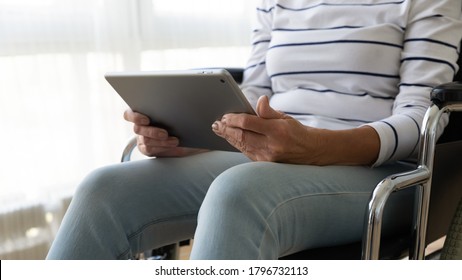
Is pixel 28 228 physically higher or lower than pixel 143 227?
lower

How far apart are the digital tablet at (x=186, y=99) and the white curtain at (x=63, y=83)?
25.7 inches

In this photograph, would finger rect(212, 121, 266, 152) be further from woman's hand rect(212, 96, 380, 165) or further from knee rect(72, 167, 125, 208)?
knee rect(72, 167, 125, 208)

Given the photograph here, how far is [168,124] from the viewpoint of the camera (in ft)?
3.33

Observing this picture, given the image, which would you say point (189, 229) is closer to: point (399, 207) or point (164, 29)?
point (399, 207)

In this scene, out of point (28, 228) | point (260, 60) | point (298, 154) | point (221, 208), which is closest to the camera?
point (221, 208)

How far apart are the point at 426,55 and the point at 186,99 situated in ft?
1.41

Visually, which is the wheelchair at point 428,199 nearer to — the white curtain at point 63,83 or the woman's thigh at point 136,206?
the woman's thigh at point 136,206

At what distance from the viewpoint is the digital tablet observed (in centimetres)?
83

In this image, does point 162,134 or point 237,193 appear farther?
point 162,134

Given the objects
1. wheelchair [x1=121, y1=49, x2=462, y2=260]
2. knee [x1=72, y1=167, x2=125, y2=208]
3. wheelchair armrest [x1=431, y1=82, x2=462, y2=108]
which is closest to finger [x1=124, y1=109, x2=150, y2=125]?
knee [x1=72, y1=167, x2=125, y2=208]

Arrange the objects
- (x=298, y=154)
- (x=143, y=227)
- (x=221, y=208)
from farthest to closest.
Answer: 1. (x=143, y=227)
2. (x=298, y=154)
3. (x=221, y=208)

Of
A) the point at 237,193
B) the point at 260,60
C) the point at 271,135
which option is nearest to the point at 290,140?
the point at 271,135

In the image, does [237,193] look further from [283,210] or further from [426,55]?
[426,55]

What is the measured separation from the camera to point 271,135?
33.7 inches
